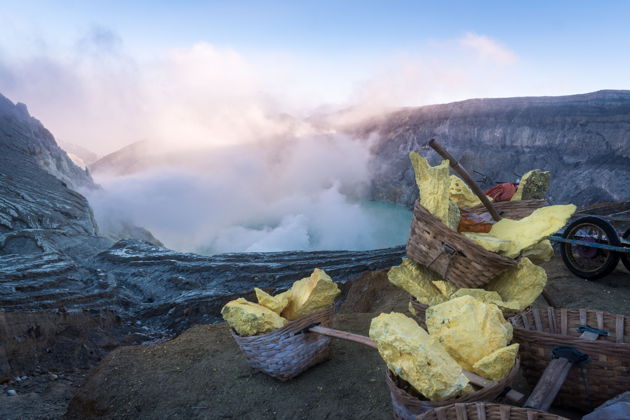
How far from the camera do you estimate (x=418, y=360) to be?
Result: 1.74 metres

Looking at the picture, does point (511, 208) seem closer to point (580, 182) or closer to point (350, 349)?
point (350, 349)

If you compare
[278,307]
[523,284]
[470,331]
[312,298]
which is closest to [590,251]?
[523,284]

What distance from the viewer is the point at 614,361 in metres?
1.96

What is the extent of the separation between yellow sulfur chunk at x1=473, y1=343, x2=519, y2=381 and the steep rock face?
8.90 meters

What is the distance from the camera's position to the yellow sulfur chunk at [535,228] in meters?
2.53

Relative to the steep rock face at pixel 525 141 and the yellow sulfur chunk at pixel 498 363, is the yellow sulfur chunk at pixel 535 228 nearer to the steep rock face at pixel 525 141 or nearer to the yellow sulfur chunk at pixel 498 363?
the yellow sulfur chunk at pixel 498 363

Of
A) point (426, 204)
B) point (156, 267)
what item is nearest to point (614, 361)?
point (426, 204)

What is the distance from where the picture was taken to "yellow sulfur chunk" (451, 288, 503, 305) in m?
2.51

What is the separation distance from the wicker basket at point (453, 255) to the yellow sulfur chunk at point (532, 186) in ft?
4.13

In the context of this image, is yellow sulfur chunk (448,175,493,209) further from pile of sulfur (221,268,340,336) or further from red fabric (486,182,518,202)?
pile of sulfur (221,268,340,336)

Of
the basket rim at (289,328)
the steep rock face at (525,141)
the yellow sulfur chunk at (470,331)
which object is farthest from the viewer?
the steep rock face at (525,141)

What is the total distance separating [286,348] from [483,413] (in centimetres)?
173

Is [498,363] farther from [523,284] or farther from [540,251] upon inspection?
[540,251]

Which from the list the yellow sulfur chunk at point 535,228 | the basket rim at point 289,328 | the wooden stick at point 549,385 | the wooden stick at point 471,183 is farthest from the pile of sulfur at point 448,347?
the wooden stick at point 471,183
